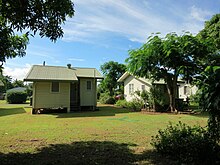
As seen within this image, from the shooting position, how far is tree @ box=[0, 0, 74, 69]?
422 centimetres

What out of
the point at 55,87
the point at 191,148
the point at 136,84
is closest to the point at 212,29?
the point at 136,84

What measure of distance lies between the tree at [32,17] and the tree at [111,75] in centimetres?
2881

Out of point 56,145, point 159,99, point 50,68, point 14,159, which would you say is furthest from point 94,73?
point 14,159

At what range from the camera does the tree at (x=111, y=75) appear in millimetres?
33781

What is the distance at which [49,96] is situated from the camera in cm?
1623

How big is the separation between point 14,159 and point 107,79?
2933 cm

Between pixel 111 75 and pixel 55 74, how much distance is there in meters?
18.4

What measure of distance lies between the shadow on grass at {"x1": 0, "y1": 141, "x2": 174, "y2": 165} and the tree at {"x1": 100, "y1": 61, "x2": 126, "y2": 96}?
27380 mm

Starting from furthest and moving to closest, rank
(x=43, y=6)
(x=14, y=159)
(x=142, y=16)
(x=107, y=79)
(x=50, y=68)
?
(x=107, y=79)
(x=50, y=68)
(x=142, y=16)
(x=14, y=159)
(x=43, y=6)

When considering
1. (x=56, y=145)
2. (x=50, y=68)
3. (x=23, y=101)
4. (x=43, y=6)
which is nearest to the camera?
(x=43, y=6)

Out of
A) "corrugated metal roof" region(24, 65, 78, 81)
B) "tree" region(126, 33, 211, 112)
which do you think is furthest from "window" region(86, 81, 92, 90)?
"tree" region(126, 33, 211, 112)

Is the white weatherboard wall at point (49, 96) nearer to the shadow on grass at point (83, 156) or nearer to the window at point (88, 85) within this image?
the window at point (88, 85)

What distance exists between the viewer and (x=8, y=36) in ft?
15.7

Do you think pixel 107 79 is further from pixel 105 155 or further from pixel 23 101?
pixel 105 155
